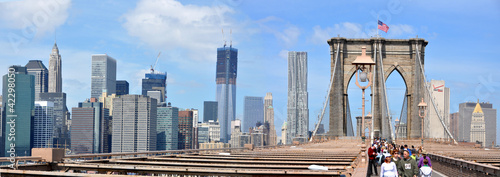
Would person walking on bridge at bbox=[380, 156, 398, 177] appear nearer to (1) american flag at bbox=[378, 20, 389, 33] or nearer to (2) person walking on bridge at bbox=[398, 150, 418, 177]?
(2) person walking on bridge at bbox=[398, 150, 418, 177]

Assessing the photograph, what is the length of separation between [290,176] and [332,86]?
84.7m

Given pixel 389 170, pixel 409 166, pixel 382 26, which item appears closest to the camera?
pixel 389 170

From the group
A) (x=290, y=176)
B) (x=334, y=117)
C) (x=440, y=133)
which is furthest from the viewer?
(x=440, y=133)

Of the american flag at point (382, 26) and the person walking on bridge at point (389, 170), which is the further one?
the american flag at point (382, 26)

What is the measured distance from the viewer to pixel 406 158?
2072cm

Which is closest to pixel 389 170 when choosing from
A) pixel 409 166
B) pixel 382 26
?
pixel 409 166

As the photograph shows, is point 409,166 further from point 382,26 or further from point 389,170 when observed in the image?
point 382,26

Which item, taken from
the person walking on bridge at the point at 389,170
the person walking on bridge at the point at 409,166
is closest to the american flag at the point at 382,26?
the person walking on bridge at the point at 409,166

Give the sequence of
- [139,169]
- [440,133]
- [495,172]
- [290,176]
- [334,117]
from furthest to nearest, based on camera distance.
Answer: [440,133] < [334,117] < [495,172] < [139,169] < [290,176]

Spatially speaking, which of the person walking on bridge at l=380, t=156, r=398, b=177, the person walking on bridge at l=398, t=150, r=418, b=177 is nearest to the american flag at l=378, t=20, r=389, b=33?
the person walking on bridge at l=398, t=150, r=418, b=177

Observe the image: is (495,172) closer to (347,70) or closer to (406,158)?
(406,158)

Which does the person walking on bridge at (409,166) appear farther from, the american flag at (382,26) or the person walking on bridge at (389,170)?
the american flag at (382,26)

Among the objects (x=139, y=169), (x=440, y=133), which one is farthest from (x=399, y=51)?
(x=139, y=169)

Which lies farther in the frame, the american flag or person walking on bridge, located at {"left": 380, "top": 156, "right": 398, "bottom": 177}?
the american flag
